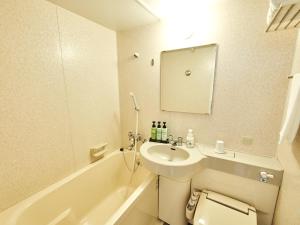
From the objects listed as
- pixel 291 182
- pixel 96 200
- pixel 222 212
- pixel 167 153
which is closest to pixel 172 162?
pixel 167 153

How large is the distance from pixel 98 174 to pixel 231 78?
1601 millimetres

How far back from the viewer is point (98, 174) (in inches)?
63.3

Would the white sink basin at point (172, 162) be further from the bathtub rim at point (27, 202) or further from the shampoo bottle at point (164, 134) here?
the bathtub rim at point (27, 202)

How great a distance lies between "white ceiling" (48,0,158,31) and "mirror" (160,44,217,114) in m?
0.39

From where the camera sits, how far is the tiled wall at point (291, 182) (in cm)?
75

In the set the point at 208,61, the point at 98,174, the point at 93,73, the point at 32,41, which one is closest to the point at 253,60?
the point at 208,61

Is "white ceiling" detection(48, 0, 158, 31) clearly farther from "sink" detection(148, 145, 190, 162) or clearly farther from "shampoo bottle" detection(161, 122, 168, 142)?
"sink" detection(148, 145, 190, 162)

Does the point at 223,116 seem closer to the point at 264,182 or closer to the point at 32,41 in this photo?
the point at 264,182

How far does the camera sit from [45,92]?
1.18 metres

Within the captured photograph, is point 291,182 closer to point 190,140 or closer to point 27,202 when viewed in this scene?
point 190,140

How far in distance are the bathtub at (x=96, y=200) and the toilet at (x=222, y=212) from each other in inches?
17.4

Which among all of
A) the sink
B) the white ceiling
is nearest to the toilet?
the sink

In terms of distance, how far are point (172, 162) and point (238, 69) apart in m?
0.91

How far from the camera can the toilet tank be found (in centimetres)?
109
